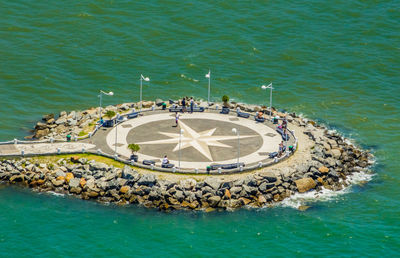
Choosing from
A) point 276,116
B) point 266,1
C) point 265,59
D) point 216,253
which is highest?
point 266,1

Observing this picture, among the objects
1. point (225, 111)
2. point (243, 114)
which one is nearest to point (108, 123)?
point (225, 111)

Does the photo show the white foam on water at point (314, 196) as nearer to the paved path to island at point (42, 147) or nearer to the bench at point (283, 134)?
the bench at point (283, 134)

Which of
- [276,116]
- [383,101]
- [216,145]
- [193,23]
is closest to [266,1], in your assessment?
[193,23]

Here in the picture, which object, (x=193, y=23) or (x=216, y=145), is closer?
(x=216, y=145)

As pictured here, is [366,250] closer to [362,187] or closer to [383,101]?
[362,187]

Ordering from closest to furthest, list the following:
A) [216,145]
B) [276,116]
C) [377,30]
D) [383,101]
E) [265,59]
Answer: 1. [216,145]
2. [276,116]
3. [383,101]
4. [265,59]
5. [377,30]

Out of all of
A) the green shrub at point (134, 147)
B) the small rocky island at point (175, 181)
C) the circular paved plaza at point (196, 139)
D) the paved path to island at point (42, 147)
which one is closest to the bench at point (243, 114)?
the circular paved plaza at point (196, 139)
